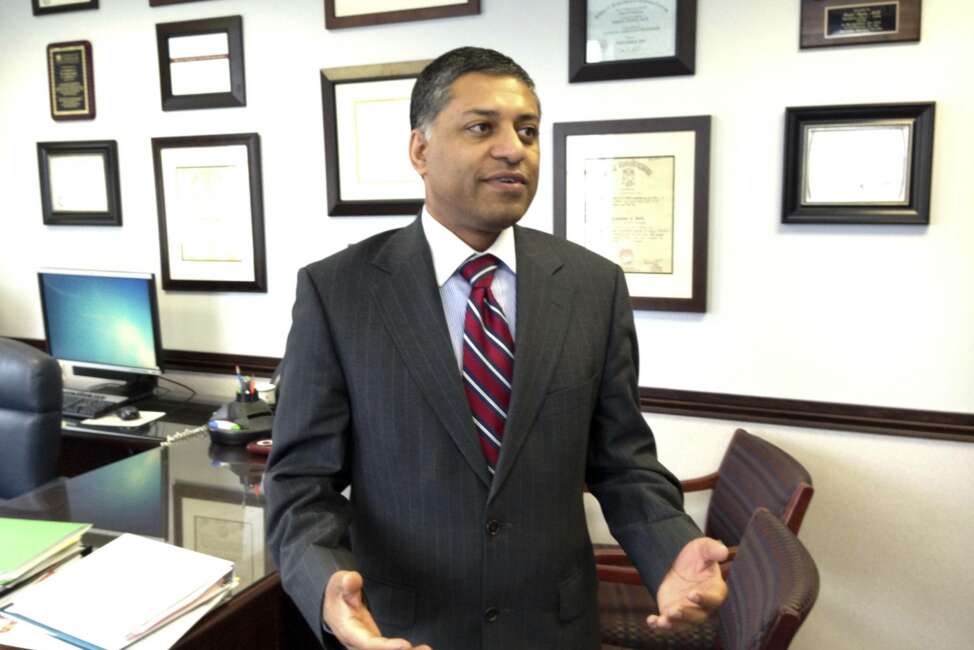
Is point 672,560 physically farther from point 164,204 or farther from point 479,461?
point 164,204

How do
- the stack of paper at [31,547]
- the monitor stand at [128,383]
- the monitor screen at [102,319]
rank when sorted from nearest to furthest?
the stack of paper at [31,547], the monitor screen at [102,319], the monitor stand at [128,383]

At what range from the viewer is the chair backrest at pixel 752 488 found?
1.66m

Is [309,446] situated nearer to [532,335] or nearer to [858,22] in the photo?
[532,335]

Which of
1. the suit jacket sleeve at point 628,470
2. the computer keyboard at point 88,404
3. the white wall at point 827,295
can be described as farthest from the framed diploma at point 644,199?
the computer keyboard at point 88,404

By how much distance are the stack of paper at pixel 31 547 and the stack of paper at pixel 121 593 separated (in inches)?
1.4

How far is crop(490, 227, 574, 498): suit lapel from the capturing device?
99cm

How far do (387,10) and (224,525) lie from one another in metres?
1.55

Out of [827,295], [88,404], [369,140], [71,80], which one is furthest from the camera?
[71,80]

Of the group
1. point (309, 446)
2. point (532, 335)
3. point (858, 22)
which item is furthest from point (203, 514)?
point (858, 22)

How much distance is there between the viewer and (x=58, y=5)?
2.75 meters

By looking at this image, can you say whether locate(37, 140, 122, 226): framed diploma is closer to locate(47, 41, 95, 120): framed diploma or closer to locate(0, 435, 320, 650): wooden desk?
locate(47, 41, 95, 120): framed diploma

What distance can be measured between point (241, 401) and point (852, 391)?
5.62 ft

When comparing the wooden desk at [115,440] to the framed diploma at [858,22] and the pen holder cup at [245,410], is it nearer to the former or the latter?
the pen holder cup at [245,410]

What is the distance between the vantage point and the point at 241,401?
90.1 inches
